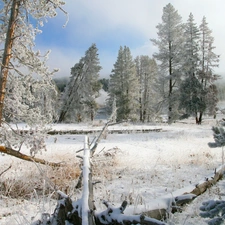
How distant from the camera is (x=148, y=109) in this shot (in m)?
39.7

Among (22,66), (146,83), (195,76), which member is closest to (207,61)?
(195,76)

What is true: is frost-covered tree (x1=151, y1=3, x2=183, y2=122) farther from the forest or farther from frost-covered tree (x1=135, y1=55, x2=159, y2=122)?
frost-covered tree (x1=135, y1=55, x2=159, y2=122)

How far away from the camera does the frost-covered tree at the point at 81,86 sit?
29859mm

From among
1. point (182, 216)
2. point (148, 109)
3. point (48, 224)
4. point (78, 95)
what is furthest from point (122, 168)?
point (148, 109)

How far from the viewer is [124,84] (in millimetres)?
33750

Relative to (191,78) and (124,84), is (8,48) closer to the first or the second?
(191,78)

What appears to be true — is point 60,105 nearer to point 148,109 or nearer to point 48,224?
point 148,109

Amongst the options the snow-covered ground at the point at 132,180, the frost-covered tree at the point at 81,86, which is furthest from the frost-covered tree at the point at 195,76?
the snow-covered ground at the point at 132,180

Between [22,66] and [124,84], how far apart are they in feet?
94.9

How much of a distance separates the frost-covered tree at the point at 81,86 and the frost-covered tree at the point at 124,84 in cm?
419

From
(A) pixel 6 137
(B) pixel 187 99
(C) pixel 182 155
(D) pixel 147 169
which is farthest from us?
(B) pixel 187 99

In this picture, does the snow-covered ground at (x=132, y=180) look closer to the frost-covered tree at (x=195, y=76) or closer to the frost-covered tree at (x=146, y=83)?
the frost-covered tree at (x=195, y=76)

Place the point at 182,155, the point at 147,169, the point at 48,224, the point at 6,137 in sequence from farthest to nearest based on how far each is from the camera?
the point at 182,155
the point at 147,169
the point at 6,137
the point at 48,224

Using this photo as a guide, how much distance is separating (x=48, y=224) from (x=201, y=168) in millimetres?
5350
